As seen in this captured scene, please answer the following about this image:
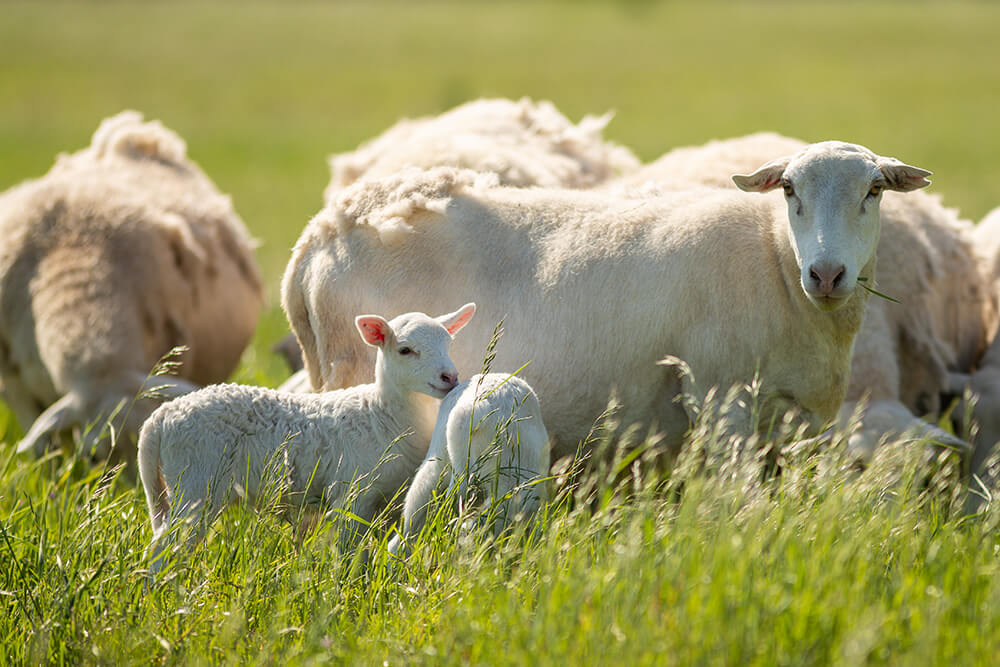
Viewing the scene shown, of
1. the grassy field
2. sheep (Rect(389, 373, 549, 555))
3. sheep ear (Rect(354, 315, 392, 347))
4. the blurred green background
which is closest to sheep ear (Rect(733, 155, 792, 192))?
the grassy field

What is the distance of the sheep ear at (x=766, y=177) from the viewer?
4238 mm

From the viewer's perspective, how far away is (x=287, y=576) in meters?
3.61

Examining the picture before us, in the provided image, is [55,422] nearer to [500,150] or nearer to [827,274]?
[500,150]

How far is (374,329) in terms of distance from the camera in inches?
157

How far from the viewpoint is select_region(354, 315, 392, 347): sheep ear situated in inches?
155

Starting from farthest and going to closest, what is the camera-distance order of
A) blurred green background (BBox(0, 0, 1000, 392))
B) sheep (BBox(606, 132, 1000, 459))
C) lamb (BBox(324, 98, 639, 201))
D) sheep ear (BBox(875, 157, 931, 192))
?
blurred green background (BBox(0, 0, 1000, 392)) < lamb (BBox(324, 98, 639, 201)) < sheep (BBox(606, 132, 1000, 459)) < sheep ear (BBox(875, 157, 931, 192))

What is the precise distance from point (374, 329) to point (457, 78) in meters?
31.5

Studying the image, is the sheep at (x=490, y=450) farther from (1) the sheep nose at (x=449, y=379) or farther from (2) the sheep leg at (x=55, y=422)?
(2) the sheep leg at (x=55, y=422)

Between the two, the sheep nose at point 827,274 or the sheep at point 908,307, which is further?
A: the sheep at point 908,307

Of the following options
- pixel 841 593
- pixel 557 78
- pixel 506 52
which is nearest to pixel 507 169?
pixel 841 593

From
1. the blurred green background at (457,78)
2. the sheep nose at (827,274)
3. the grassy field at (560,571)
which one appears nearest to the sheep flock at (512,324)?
the sheep nose at (827,274)

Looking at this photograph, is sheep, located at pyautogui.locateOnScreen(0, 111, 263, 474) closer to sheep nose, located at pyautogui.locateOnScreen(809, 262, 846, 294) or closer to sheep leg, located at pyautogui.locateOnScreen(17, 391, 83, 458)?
sheep leg, located at pyautogui.locateOnScreen(17, 391, 83, 458)

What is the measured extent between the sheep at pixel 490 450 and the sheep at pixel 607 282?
0.81 meters

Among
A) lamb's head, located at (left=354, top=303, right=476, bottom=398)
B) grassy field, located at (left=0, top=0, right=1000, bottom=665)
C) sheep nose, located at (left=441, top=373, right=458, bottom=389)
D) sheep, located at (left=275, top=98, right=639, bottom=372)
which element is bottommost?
grassy field, located at (left=0, top=0, right=1000, bottom=665)
